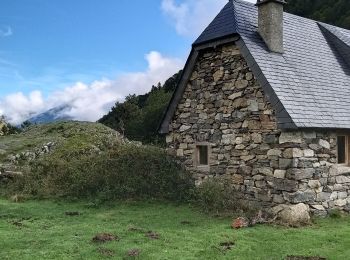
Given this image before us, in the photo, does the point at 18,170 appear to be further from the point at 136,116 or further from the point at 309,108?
the point at 136,116

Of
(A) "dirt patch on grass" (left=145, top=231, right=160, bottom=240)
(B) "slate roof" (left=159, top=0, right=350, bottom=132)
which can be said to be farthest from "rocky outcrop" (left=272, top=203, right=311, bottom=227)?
(A) "dirt patch on grass" (left=145, top=231, right=160, bottom=240)

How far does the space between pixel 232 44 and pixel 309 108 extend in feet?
10.4

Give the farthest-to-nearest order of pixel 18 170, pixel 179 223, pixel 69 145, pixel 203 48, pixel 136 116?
pixel 136 116
pixel 69 145
pixel 18 170
pixel 203 48
pixel 179 223

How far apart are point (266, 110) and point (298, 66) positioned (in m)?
2.40

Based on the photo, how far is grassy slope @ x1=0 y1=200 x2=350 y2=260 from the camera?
841 centimetres

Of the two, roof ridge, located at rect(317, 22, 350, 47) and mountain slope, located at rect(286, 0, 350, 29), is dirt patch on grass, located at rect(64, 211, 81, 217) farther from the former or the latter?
mountain slope, located at rect(286, 0, 350, 29)

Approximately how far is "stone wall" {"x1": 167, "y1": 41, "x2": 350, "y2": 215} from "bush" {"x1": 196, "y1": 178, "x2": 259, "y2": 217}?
25 centimetres

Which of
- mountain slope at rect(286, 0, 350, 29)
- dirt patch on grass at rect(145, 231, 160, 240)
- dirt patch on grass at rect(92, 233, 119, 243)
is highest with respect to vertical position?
mountain slope at rect(286, 0, 350, 29)

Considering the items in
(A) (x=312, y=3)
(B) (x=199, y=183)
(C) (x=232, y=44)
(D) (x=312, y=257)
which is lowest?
(D) (x=312, y=257)

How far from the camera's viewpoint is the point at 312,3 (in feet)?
141

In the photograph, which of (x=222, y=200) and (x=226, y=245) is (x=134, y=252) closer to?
(x=226, y=245)

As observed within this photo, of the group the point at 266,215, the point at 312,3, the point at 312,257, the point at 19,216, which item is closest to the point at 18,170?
the point at 19,216

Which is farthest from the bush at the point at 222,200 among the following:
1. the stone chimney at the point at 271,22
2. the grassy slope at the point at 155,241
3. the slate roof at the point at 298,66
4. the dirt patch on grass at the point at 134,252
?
the stone chimney at the point at 271,22

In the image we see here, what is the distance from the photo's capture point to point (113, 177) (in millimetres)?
15070
